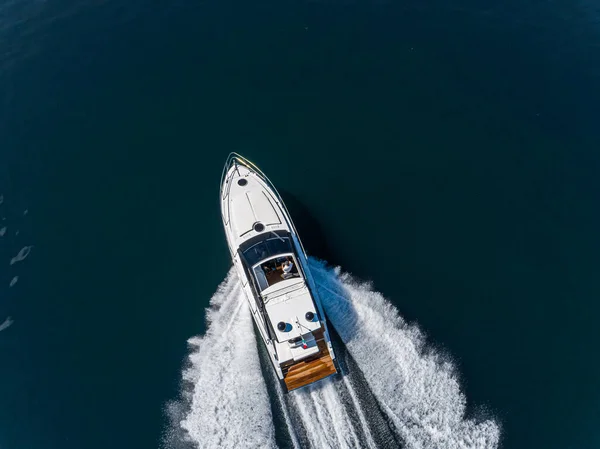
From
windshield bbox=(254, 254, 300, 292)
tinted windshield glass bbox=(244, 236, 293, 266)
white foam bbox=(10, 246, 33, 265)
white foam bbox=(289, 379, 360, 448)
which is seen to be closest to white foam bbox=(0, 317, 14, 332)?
white foam bbox=(10, 246, 33, 265)

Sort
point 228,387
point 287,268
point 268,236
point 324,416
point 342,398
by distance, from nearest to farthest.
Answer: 1. point 324,416
2. point 342,398
3. point 228,387
4. point 287,268
5. point 268,236

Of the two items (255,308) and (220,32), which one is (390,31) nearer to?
(220,32)

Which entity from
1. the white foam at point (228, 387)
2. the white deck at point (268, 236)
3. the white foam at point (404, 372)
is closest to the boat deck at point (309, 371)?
the white deck at point (268, 236)

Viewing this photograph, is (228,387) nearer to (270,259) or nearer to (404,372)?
(270,259)

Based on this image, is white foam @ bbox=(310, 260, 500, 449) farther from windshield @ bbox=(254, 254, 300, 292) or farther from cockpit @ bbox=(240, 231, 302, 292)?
cockpit @ bbox=(240, 231, 302, 292)

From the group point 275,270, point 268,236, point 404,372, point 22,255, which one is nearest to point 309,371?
point 404,372
